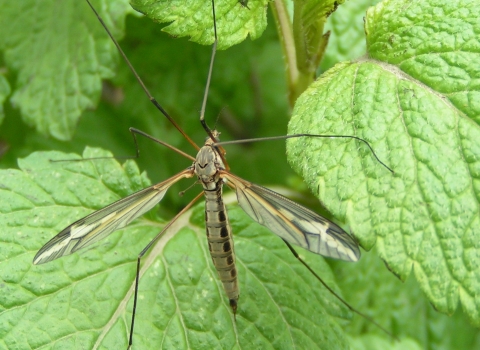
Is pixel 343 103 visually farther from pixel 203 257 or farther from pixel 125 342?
pixel 125 342

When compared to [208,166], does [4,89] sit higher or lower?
higher

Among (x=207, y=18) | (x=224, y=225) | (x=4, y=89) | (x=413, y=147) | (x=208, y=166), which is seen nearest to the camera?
(x=413, y=147)

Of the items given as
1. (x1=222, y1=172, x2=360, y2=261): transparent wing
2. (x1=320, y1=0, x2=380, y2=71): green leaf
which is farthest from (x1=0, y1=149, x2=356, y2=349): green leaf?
(x1=320, y1=0, x2=380, y2=71): green leaf

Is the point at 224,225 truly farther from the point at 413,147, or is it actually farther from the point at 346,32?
the point at 346,32

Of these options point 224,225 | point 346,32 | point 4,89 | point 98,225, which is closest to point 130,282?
point 98,225

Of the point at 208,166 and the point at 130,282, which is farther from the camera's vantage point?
the point at 208,166

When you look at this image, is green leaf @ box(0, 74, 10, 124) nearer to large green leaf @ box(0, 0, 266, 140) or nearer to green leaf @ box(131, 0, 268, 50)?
large green leaf @ box(0, 0, 266, 140)

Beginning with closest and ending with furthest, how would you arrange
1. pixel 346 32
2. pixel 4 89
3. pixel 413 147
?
pixel 413 147 < pixel 346 32 < pixel 4 89
